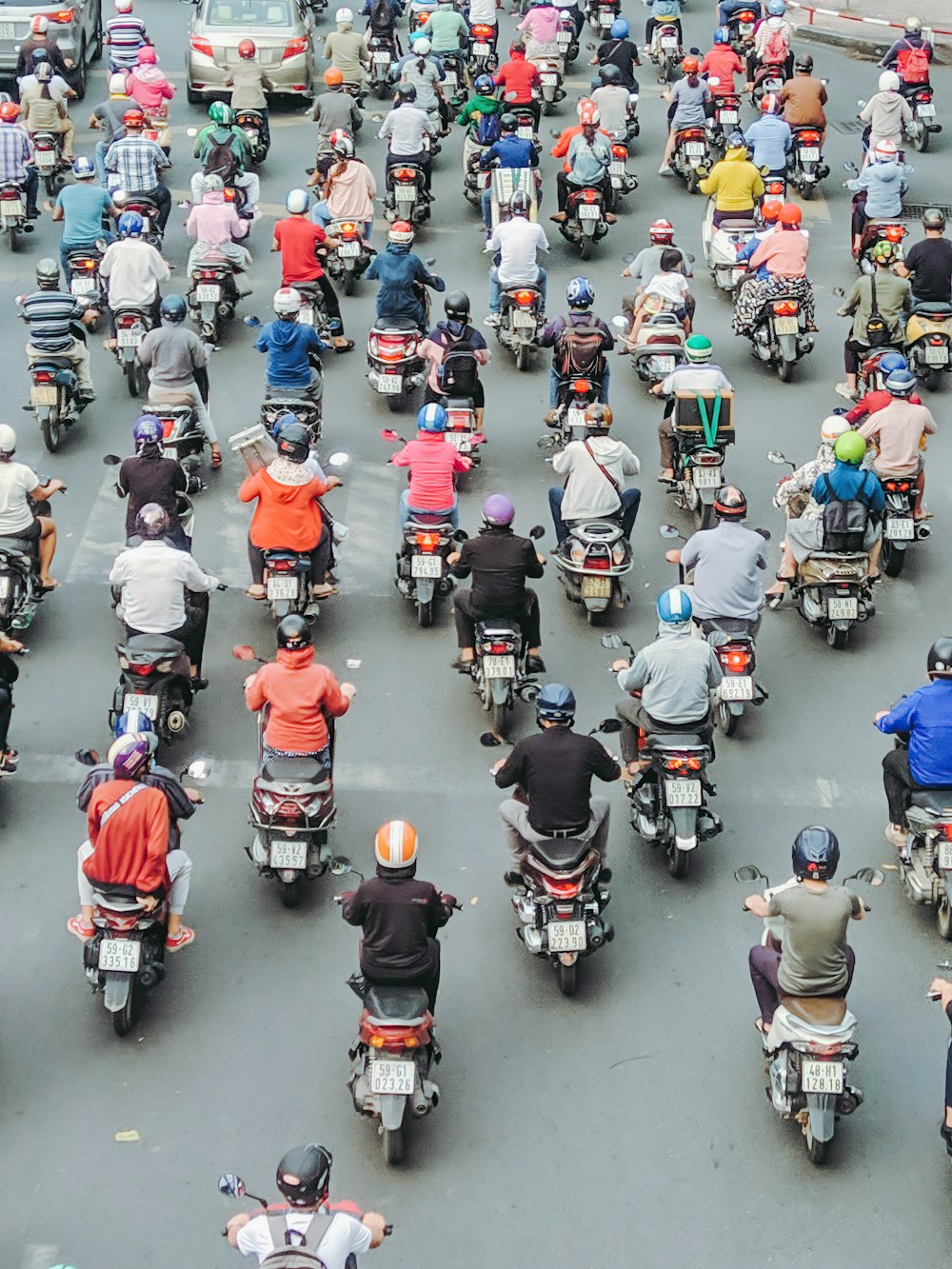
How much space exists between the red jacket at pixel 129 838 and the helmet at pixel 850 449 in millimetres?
5521

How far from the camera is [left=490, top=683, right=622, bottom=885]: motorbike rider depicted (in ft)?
32.4

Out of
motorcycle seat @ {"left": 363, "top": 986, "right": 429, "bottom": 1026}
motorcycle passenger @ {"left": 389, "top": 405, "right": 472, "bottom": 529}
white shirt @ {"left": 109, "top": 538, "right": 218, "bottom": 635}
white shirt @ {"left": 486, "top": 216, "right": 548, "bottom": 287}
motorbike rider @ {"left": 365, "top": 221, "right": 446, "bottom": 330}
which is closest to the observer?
motorcycle seat @ {"left": 363, "top": 986, "right": 429, "bottom": 1026}

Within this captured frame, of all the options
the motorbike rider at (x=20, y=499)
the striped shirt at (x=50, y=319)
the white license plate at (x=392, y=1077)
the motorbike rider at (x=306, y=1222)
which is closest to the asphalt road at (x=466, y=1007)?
the white license plate at (x=392, y=1077)

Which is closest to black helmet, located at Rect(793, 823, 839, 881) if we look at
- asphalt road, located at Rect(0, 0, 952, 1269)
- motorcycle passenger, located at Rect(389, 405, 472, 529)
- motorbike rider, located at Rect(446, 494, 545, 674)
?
asphalt road, located at Rect(0, 0, 952, 1269)

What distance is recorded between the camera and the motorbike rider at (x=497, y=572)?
39.4 feet

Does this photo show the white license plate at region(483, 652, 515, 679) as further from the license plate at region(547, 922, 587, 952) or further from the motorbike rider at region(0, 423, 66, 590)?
the motorbike rider at region(0, 423, 66, 590)

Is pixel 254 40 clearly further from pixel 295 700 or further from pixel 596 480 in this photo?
pixel 295 700

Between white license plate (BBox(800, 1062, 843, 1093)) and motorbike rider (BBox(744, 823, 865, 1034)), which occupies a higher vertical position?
motorbike rider (BBox(744, 823, 865, 1034))

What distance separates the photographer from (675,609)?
35.6 feet

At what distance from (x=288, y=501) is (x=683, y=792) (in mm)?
3633

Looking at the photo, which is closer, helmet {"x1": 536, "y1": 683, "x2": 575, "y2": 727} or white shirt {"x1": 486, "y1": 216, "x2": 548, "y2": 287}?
helmet {"x1": 536, "y1": 683, "x2": 575, "y2": 727}

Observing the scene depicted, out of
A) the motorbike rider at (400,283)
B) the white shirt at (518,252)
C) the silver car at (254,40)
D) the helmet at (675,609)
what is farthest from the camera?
the silver car at (254,40)

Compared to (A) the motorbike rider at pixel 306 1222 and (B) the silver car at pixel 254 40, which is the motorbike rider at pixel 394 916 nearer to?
(A) the motorbike rider at pixel 306 1222

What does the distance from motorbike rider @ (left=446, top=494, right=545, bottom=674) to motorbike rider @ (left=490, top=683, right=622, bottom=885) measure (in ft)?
6.77
